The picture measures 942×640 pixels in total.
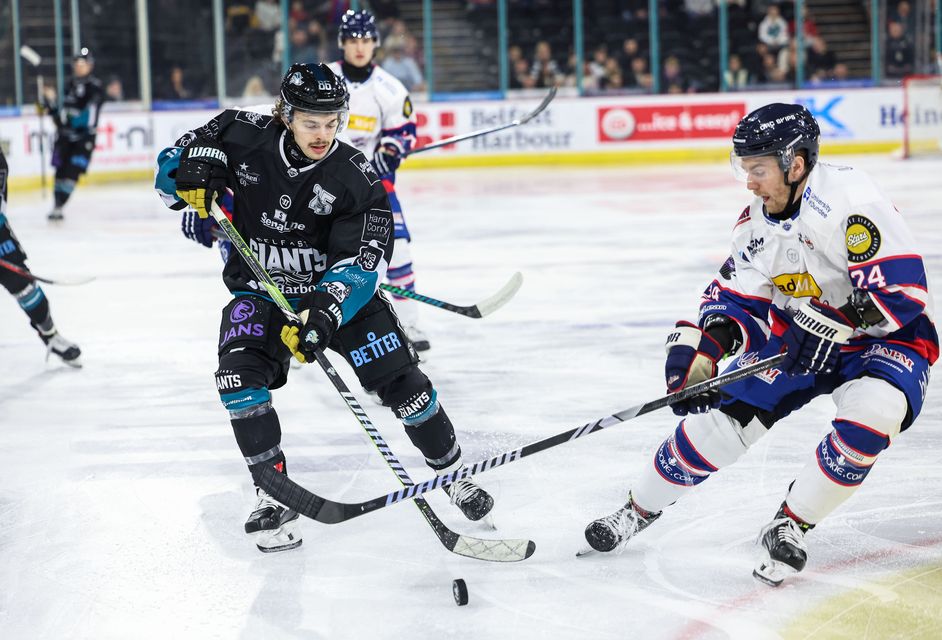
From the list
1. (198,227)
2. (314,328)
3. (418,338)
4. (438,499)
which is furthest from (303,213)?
(418,338)

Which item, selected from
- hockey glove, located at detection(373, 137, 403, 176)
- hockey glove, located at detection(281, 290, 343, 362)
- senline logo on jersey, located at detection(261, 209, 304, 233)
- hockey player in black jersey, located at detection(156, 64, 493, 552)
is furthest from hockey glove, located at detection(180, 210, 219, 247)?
hockey glove, located at detection(373, 137, 403, 176)

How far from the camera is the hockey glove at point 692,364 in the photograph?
260cm

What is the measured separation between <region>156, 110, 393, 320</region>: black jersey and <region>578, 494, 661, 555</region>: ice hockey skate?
28.2 inches

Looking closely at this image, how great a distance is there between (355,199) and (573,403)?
5.01 ft

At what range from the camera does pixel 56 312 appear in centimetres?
605

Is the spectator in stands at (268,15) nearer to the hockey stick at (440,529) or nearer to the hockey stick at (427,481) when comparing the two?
the hockey stick at (440,529)

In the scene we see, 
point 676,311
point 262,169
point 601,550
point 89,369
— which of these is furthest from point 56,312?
point 601,550

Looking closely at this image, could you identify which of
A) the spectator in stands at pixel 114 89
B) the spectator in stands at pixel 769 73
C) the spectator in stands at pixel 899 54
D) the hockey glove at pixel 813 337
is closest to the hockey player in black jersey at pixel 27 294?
the hockey glove at pixel 813 337

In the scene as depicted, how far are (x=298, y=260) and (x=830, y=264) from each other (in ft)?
3.92

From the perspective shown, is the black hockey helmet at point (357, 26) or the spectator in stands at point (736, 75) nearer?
the black hockey helmet at point (357, 26)

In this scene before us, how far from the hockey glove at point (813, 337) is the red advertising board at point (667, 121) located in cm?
1073

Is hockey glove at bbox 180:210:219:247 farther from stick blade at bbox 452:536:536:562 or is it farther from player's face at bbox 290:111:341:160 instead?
stick blade at bbox 452:536:536:562

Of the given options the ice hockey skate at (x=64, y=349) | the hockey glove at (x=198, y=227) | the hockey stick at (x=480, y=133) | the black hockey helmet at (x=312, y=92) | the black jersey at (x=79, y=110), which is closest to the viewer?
the black hockey helmet at (x=312, y=92)

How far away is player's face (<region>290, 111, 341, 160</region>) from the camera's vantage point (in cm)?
283
